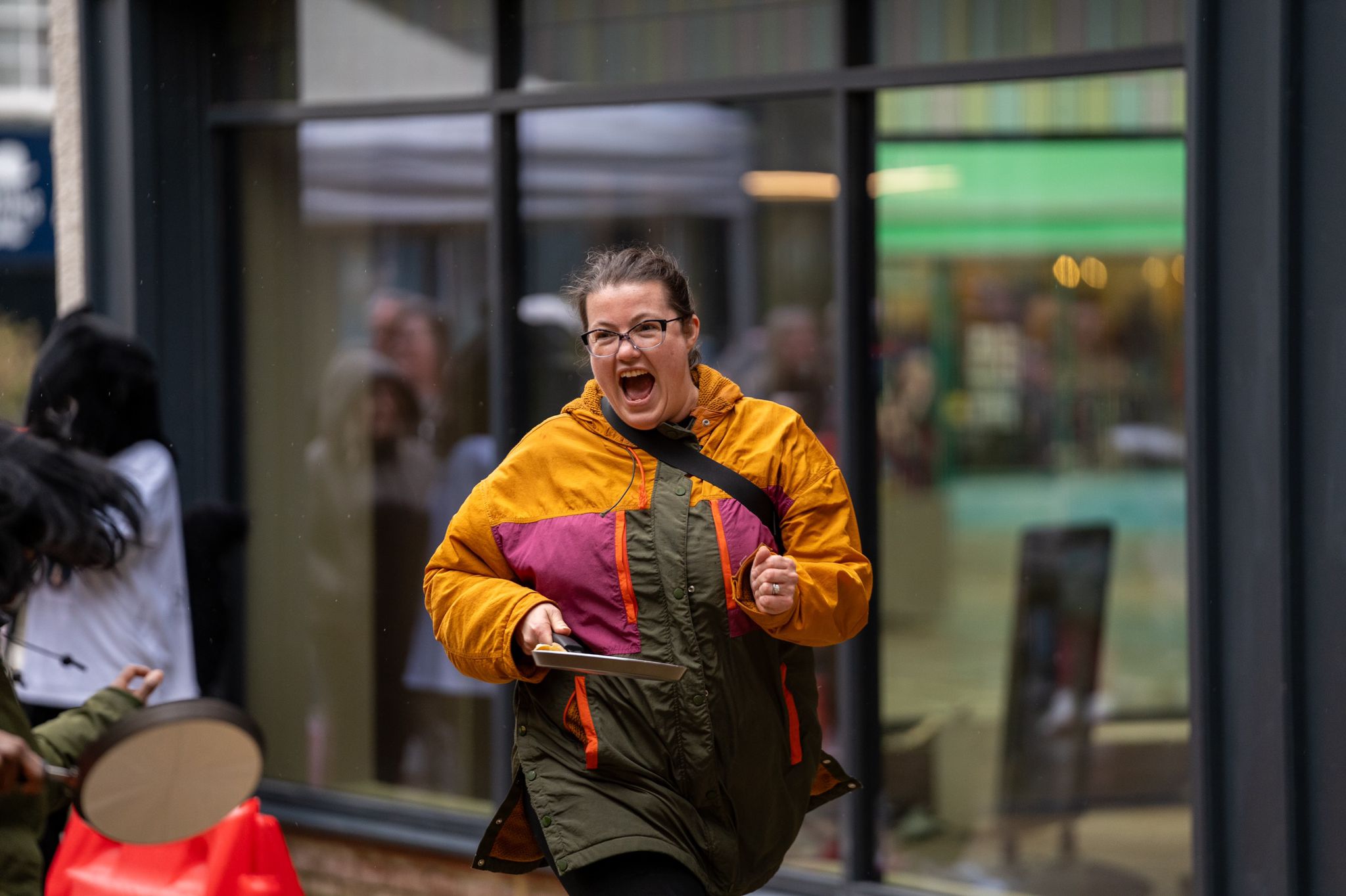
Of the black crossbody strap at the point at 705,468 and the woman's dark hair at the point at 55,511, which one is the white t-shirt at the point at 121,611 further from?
the black crossbody strap at the point at 705,468

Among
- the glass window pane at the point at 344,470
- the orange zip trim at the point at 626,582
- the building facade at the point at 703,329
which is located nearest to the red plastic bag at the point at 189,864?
the orange zip trim at the point at 626,582

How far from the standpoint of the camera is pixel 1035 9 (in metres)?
4.87

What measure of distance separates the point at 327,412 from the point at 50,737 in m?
3.35

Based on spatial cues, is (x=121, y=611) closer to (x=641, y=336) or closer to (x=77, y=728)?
(x=77, y=728)

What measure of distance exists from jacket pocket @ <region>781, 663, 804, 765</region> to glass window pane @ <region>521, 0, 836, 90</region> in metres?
2.67

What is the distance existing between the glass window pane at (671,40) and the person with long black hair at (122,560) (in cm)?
189

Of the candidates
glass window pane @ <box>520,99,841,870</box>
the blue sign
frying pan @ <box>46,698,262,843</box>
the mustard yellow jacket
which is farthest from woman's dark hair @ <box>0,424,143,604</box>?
the blue sign

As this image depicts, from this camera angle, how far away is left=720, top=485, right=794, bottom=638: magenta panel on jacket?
9.81 feet

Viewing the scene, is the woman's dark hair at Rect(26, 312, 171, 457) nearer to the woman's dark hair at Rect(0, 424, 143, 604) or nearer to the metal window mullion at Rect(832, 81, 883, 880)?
the woman's dark hair at Rect(0, 424, 143, 604)

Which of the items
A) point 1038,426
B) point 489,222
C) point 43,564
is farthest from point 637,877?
point 1038,426

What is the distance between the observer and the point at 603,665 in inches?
111

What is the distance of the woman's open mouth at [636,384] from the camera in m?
3.07

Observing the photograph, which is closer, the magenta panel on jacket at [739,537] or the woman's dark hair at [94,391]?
the magenta panel on jacket at [739,537]

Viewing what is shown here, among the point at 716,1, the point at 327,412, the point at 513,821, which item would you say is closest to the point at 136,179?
the point at 327,412
